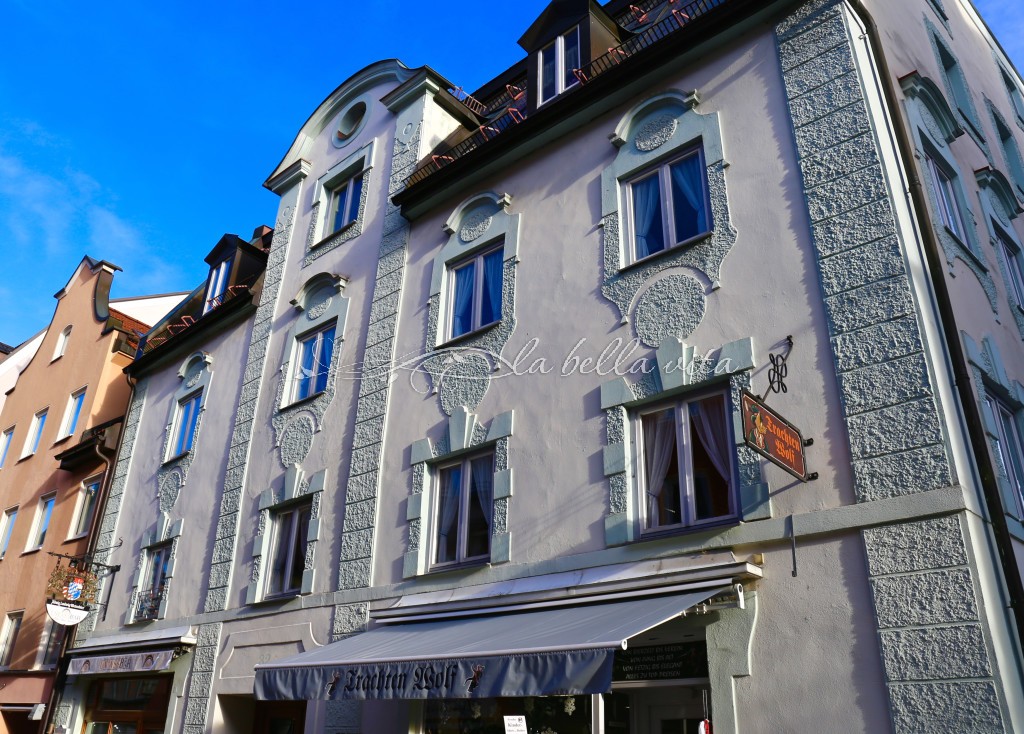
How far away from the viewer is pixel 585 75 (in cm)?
1236

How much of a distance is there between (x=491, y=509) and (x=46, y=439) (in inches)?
679

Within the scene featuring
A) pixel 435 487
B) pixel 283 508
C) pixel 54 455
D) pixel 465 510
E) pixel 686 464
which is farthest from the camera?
pixel 54 455

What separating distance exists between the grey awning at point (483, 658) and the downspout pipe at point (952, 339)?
2.34 metres

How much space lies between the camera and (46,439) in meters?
22.9

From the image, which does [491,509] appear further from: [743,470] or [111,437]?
[111,437]

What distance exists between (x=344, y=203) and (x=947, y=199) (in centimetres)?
1067

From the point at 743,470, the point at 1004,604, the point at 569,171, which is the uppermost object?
the point at 569,171

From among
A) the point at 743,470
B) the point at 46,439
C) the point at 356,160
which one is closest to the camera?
the point at 743,470

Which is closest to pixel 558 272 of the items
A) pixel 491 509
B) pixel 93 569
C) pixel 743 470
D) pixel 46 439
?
pixel 491 509

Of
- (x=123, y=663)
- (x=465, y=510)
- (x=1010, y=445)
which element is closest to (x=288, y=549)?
(x=465, y=510)

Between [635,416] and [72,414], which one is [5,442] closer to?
[72,414]

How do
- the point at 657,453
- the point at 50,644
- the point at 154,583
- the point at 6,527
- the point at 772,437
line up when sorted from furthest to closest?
the point at 6,527 → the point at 50,644 → the point at 154,583 → the point at 657,453 → the point at 772,437

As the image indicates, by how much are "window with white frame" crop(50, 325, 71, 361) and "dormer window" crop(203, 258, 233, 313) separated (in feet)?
25.0

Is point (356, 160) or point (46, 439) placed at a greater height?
point (356, 160)
